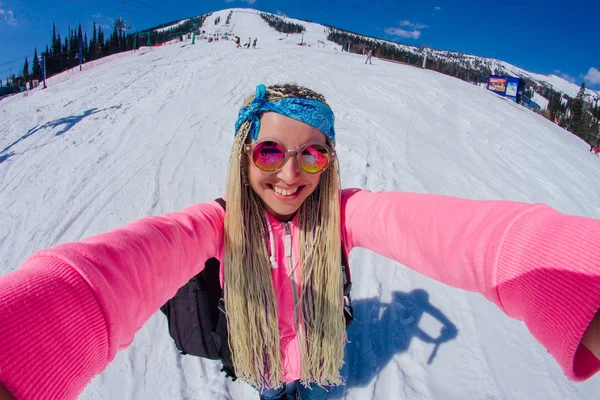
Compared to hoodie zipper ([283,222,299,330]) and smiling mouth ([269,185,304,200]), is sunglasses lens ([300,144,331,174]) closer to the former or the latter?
smiling mouth ([269,185,304,200])

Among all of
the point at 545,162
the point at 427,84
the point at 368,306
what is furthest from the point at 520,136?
the point at 368,306

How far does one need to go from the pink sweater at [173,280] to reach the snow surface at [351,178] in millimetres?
1500

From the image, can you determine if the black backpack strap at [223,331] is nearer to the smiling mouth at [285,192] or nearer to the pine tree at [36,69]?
the smiling mouth at [285,192]

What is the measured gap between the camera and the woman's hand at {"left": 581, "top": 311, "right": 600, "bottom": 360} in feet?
2.07

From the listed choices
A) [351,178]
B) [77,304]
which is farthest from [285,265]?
[351,178]

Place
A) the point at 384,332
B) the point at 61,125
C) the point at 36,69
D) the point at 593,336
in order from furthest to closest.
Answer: the point at 36,69 → the point at 61,125 → the point at 384,332 → the point at 593,336

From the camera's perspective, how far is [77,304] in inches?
A: 28.6

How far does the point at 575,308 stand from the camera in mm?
644

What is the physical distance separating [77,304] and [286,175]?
881 mm

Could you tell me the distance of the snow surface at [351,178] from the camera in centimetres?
213

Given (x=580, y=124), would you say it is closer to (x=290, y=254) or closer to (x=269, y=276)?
(x=290, y=254)

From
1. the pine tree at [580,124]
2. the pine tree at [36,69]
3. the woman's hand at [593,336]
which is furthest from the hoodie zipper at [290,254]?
the pine tree at [36,69]

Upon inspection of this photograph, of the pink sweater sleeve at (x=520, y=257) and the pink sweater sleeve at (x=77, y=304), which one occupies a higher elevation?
the pink sweater sleeve at (x=520, y=257)

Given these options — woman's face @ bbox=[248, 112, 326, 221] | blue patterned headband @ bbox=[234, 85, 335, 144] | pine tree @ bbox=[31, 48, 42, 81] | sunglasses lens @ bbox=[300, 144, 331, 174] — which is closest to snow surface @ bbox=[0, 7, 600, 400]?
woman's face @ bbox=[248, 112, 326, 221]
